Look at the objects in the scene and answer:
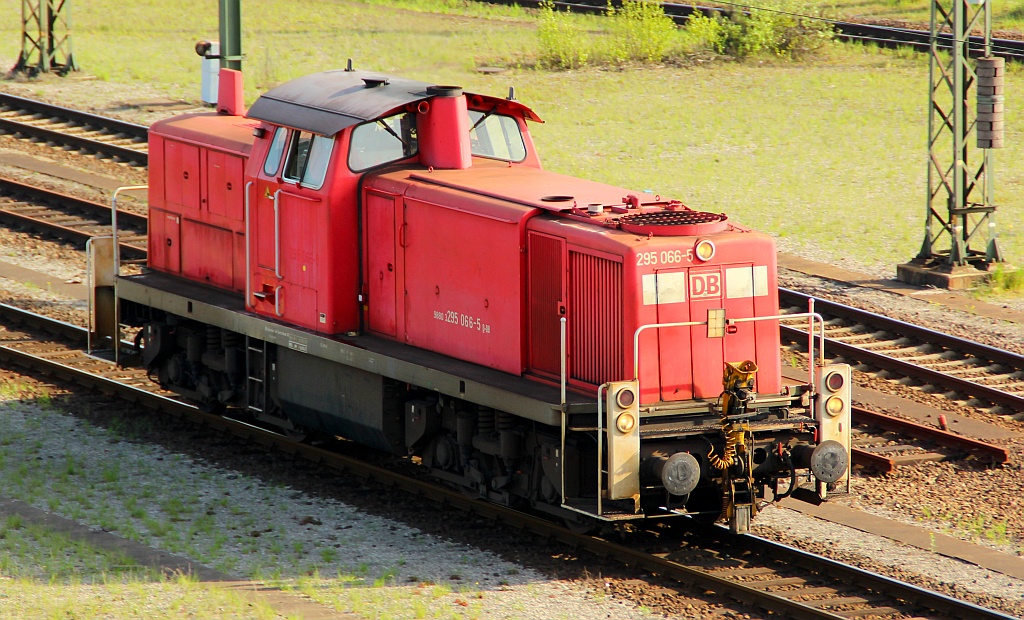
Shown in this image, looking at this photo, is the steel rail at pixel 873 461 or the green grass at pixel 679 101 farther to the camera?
the green grass at pixel 679 101

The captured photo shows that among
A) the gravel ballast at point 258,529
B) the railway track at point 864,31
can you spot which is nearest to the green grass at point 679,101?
the railway track at point 864,31

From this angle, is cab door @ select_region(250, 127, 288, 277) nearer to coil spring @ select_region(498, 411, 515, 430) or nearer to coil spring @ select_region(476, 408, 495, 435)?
coil spring @ select_region(476, 408, 495, 435)

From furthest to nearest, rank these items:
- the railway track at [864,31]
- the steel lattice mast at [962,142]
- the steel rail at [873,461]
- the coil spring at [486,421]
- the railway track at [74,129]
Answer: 1. the railway track at [864,31]
2. the railway track at [74,129]
3. the steel lattice mast at [962,142]
4. the steel rail at [873,461]
5. the coil spring at [486,421]

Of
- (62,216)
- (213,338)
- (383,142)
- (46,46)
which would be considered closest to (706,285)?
(383,142)

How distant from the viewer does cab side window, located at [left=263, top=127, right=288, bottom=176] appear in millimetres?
12414

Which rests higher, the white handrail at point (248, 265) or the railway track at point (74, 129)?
the railway track at point (74, 129)

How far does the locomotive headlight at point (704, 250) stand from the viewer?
10211 mm

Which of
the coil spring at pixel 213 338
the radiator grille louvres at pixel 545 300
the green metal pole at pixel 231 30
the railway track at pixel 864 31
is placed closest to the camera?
the radiator grille louvres at pixel 545 300

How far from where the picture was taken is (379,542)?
1098 cm

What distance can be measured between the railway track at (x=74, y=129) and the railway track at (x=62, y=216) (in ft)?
6.77

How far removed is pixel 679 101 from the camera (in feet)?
101

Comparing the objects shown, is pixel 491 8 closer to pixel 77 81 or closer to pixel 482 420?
pixel 77 81

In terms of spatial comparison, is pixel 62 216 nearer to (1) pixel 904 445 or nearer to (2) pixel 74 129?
(2) pixel 74 129

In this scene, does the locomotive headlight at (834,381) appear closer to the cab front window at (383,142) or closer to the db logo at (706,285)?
the db logo at (706,285)
